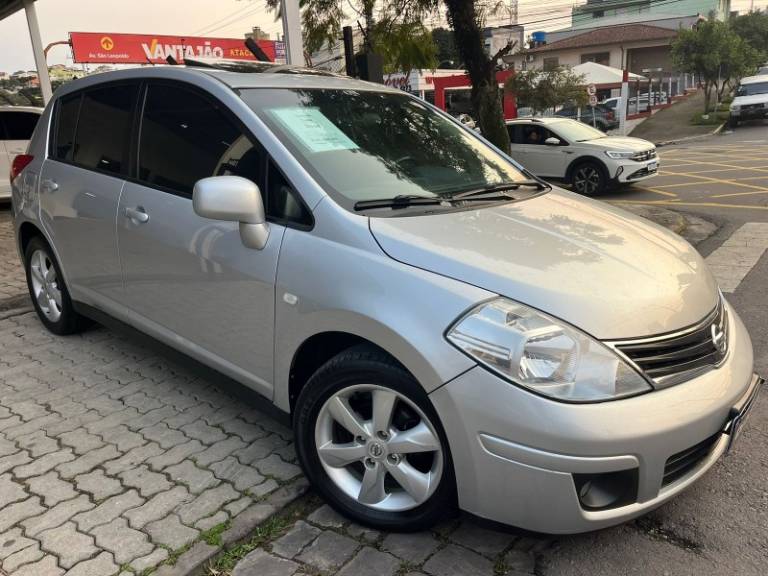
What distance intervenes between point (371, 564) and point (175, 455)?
1.21m

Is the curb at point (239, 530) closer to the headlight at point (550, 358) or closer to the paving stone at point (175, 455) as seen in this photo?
the paving stone at point (175, 455)

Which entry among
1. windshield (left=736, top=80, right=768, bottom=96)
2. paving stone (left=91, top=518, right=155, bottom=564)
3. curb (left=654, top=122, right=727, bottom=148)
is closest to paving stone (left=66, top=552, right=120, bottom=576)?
paving stone (left=91, top=518, right=155, bottom=564)

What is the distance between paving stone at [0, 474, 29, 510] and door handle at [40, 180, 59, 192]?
6.10ft

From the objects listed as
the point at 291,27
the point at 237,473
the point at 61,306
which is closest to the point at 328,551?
the point at 237,473

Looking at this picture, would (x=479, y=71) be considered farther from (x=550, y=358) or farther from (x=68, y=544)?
(x=68, y=544)

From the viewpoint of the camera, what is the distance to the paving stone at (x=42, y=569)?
88.3 inches

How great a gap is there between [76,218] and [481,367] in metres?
2.81

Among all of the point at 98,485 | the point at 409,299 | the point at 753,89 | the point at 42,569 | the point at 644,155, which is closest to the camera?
the point at 409,299

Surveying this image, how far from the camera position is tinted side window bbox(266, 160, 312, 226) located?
254 cm

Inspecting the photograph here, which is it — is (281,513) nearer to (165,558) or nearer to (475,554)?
(165,558)

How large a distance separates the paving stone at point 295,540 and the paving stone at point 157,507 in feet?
1.64

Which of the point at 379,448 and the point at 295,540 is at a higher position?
the point at 379,448

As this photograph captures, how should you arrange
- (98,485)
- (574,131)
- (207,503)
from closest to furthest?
1. (207,503)
2. (98,485)
3. (574,131)

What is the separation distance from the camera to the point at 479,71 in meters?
7.99
